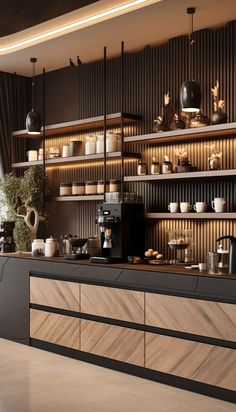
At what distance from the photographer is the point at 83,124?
6730mm

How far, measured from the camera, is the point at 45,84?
7621 millimetres

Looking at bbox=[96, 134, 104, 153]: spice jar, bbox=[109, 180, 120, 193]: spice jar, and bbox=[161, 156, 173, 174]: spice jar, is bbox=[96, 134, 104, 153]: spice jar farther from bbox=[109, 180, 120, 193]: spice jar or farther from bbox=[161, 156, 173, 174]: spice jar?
bbox=[161, 156, 173, 174]: spice jar

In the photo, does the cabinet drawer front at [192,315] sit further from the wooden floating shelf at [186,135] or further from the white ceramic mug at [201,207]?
the wooden floating shelf at [186,135]

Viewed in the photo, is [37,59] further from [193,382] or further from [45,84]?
[193,382]

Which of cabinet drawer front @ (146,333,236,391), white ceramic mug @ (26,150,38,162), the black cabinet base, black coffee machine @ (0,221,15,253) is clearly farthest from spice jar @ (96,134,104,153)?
cabinet drawer front @ (146,333,236,391)

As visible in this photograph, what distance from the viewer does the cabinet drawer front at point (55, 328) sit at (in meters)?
5.70

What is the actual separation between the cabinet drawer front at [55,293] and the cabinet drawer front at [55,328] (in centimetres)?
10

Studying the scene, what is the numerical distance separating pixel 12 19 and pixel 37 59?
1.21 m

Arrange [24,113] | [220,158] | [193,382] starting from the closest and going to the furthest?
[193,382] < [220,158] < [24,113]

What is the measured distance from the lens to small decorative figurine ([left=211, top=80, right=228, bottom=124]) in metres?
5.33

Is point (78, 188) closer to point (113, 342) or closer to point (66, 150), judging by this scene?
point (66, 150)

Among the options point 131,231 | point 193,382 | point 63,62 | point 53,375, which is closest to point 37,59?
point 63,62

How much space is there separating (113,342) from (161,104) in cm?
237

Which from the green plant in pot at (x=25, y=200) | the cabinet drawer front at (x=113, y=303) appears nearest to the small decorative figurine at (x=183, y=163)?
the cabinet drawer front at (x=113, y=303)
